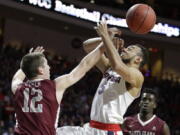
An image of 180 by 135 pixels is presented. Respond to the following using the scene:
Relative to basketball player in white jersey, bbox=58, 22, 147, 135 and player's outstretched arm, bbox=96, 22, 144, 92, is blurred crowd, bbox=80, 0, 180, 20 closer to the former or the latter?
basketball player in white jersey, bbox=58, 22, 147, 135

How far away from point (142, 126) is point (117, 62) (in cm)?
249

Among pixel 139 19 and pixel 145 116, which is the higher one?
pixel 139 19

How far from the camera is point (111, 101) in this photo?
487cm

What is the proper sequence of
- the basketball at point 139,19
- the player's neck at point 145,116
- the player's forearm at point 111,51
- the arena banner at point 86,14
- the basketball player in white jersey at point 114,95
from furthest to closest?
1. the arena banner at point 86,14
2. the player's neck at point 145,116
3. the basketball at point 139,19
4. the basketball player in white jersey at point 114,95
5. the player's forearm at point 111,51

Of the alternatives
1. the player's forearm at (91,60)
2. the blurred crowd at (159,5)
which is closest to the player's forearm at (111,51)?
the player's forearm at (91,60)

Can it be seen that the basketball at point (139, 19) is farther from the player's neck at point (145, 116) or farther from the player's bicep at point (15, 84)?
the player's neck at point (145, 116)

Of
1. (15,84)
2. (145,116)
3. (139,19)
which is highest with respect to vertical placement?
(139,19)

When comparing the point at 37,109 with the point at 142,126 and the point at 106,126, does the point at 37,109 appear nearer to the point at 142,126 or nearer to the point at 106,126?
the point at 106,126

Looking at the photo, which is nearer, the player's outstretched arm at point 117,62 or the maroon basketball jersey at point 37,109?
the maroon basketball jersey at point 37,109

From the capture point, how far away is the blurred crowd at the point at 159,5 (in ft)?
61.4

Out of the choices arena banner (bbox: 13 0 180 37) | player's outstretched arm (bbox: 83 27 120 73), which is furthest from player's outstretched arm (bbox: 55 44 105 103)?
arena banner (bbox: 13 0 180 37)

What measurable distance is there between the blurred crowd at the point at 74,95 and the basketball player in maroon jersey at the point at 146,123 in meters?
4.64

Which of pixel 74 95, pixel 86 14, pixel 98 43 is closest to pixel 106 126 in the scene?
pixel 98 43

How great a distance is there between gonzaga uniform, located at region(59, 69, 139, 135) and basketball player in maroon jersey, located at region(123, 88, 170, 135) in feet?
5.98
